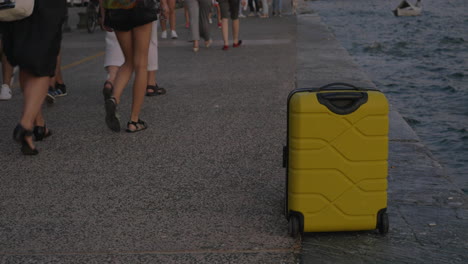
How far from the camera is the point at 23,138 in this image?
542 centimetres

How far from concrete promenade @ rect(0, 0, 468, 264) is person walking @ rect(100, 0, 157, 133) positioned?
0.63 ft

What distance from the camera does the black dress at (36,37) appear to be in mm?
5359

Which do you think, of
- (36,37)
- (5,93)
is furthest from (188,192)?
(5,93)

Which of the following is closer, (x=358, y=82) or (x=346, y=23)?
(x=358, y=82)

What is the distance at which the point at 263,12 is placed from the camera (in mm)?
23672

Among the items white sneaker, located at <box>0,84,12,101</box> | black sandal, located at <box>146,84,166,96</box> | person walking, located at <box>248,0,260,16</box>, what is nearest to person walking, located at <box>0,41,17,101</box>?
white sneaker, located at <box>0,84,12,101</box>

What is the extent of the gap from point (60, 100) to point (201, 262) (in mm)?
5138

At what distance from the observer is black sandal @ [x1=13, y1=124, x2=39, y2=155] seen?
537 centimetres

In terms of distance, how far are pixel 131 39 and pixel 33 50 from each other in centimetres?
93

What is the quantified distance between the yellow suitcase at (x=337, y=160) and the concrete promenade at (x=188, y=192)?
127 millimetres

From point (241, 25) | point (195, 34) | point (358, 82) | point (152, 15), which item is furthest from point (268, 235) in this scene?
point (241, 25)

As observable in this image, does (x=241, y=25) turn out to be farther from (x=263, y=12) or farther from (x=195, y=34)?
(x=195, y=34)

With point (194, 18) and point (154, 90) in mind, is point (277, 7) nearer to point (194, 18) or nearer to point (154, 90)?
point (194, 18)

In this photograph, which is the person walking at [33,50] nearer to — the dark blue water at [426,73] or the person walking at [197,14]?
the dark blue water at [426,73]
